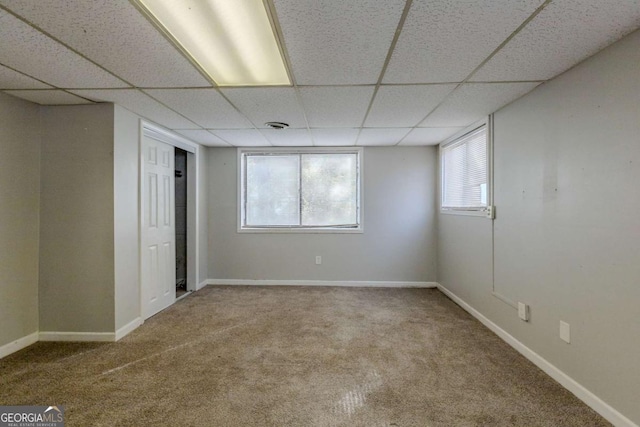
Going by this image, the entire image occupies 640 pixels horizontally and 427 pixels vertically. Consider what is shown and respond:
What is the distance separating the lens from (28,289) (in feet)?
8.47

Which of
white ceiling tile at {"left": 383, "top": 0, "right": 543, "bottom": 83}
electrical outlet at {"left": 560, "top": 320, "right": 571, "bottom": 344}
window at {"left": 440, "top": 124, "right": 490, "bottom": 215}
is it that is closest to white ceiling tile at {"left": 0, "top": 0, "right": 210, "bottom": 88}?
white ceiling tile at {"left": 383, "top": 0, "right": 543, "bottom": 83}

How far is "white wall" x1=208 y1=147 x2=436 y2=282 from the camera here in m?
4.42

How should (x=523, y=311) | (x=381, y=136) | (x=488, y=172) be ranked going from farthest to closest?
(x=381, y=136) → (x=488, y=172) → (x=523, y=311)

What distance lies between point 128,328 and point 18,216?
4.42ft

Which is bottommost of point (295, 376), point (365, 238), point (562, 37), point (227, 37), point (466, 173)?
point (295, 376)

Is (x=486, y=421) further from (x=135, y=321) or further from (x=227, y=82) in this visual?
(x=135, y=321)

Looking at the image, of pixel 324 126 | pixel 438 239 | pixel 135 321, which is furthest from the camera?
pixel 438 239

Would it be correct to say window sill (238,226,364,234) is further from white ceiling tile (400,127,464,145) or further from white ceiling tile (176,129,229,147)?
white ceiling tile (400,127,464,145)

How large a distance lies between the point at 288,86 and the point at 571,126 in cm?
198

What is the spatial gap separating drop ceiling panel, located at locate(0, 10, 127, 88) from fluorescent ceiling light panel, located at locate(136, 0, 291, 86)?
2.31ft

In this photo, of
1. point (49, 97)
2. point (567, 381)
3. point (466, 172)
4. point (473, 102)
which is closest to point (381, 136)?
point (466, 172)

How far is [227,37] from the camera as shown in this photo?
177cm

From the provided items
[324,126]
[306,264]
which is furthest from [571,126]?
[306,264]

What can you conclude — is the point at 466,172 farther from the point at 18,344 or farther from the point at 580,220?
the point at 18,344
